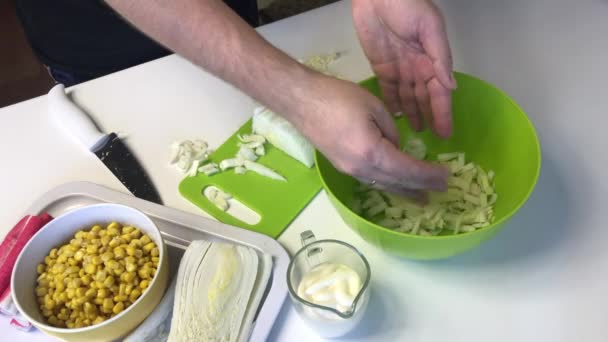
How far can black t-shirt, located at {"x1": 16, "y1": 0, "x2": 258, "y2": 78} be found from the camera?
1201 mm

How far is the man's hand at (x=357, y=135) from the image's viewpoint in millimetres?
713

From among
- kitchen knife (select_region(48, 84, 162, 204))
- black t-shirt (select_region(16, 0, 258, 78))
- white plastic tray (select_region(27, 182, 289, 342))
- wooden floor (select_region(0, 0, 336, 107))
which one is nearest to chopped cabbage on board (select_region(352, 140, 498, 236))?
white plastic tray (select_region(27, 182, 289, 342))

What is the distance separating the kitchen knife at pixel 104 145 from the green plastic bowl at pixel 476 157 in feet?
1.06

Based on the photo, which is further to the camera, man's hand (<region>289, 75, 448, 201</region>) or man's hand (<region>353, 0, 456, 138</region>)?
man's hand (<region>353, 0, 456, 138</region>)

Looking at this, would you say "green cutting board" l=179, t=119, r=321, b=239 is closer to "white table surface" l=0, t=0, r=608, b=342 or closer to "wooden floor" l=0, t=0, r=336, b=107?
"white table surface" l=0, t=0, r=608, b=342

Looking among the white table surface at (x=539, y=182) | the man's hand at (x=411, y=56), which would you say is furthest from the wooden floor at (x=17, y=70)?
the man's hand at (x=411, y=56)

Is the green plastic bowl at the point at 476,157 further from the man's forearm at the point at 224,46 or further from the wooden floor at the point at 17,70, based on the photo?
the wooden floor at the point at 17,70

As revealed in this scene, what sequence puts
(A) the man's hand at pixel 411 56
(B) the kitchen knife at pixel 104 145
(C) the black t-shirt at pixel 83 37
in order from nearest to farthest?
(A) the man's hand at pixel 411 56
(B) the kitchen knife at pixel 104 145
(C) the black t-shirt at pixel 83 37

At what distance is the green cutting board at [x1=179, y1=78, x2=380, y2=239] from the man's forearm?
0.59 ft

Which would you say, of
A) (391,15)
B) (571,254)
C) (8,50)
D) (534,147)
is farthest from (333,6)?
(8,50)

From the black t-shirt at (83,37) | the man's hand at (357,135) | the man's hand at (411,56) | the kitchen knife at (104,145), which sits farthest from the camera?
the black t-shirt at (83,37)

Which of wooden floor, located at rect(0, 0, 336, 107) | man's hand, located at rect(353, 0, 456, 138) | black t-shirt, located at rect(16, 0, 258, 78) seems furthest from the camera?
wooden floor, located at rect(0, 0, 336, 107)

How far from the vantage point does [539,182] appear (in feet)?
3.00

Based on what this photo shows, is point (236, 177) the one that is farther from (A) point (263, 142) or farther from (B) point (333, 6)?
(B) point (333, 6)
